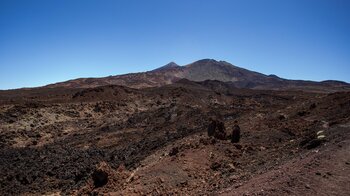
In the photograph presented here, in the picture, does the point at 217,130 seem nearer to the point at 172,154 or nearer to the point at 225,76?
the point at 172,154

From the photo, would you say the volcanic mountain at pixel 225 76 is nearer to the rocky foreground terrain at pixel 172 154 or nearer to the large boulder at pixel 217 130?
the rocky foreground terrain at pixel 172 154

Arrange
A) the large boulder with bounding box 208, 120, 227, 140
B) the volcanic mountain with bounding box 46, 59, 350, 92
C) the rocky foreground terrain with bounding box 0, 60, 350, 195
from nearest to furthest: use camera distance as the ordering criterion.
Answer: the rocky foreground terrain with bounding box 0, 60, 350, 195
the large boulder with bounding box 208, 120, 227, 140
the volcanic mountain with bounding box 46, 59, 350, 92

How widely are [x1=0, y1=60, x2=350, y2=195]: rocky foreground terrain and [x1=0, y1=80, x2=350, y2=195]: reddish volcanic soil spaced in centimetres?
4

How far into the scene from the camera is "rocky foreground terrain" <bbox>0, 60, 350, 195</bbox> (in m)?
9.98

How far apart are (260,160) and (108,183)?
532cm

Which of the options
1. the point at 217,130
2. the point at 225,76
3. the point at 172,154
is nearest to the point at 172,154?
the point at 172,154

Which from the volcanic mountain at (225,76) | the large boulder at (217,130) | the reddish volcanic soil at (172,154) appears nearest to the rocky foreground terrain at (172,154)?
the reddish volcanic soil at (172,154)

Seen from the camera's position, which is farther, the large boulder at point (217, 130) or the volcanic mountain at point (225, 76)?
the volcanic mountain at point (225, 76)

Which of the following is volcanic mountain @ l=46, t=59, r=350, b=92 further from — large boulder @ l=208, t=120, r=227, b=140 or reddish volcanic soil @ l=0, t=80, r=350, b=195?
large boulder @ l=208, t=120, r=227, b=140

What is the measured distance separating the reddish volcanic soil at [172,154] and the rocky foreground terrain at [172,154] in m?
0.04

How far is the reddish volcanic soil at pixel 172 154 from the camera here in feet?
32.8

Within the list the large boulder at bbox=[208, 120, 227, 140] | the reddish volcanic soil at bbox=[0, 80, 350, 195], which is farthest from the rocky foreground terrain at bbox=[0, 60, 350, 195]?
the large boulder at bbox=[208, 120, 227, 140]

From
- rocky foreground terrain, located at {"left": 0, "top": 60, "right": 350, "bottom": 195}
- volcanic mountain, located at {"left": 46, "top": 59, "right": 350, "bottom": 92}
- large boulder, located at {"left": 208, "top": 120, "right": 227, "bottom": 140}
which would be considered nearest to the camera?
rocky foreground terrain, located at {"left": 0, "top": 60, "right": 350, "bottom": 195}

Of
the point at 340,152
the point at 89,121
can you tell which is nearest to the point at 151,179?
the point at 340,152
